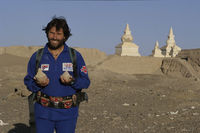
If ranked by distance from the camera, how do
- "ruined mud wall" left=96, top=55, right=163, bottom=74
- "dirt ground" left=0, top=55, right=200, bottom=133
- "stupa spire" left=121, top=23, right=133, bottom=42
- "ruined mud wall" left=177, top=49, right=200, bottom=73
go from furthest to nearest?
"stupa spire" left=121, top=23, right=133, bottom=42, "ruined mud wall" left=96, top=55, right=163, bottom=74, "ruined mud wall" left=177, top=49, right=200, bottom=73, "dirt ground" left=0, top=55, right=200, bottom=133

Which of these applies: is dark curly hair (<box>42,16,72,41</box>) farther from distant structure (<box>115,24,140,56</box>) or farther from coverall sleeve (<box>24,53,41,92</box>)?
distant structure (<box>115,24,140,56</box>)

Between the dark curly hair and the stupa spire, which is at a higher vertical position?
the stupa spire

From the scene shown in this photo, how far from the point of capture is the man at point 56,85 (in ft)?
7.65

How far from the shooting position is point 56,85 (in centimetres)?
234

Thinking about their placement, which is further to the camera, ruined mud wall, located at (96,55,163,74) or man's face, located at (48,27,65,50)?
ruined mud wall, located at (96,55,163,74)

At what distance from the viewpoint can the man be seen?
7.65 feet

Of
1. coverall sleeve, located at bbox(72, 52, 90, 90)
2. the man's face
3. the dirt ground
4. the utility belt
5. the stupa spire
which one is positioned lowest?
the dirt ground

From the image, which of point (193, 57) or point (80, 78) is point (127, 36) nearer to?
point (193, 57)

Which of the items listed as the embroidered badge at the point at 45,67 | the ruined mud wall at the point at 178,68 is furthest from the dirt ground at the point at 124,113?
the ruined mud wall at the point at 178,68

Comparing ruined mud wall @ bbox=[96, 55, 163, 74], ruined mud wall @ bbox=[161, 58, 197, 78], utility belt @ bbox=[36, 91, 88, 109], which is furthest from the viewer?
ruined mud wall @ bbox=[96, 55, 163, 74]

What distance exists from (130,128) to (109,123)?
486 mm

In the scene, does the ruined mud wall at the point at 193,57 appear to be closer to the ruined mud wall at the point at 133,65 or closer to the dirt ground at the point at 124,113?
the ruined mud wall at the point at 133,65

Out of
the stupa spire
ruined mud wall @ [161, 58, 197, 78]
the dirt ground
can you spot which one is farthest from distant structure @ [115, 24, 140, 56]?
the dirt ground

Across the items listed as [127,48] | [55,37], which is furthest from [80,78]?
[127,48]
